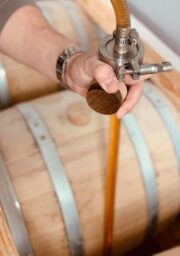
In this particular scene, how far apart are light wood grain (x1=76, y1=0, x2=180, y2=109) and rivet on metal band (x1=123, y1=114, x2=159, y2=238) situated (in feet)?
0.43

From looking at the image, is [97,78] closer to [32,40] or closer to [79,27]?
[32,40]

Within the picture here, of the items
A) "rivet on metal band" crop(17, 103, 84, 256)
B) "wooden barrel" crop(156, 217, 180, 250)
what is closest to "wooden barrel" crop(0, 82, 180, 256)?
"rivet on metal band" crop(17, 103, 84, 256)

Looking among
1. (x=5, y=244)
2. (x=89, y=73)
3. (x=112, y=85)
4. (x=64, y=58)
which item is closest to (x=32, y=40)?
(x=64, y=58)

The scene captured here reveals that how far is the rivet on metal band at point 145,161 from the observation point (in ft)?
3.88

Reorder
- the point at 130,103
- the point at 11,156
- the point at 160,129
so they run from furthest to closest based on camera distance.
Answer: the point at 160,129 → the point at 11,156 → the point at 130,103

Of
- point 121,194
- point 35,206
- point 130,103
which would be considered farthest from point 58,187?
point 130,103

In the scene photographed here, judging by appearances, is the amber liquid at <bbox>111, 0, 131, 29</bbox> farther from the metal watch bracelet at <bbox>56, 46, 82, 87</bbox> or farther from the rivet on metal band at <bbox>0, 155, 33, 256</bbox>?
the rivet on metal band at <bbox>0, 155, 33, 256</bbox>

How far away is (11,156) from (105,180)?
255 mm

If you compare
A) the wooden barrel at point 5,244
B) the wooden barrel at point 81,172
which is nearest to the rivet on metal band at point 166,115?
the wooden barrel at point 81,172

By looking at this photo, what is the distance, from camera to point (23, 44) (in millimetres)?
1113

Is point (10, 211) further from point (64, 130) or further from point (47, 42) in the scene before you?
point (47, 42)

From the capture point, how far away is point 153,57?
3.74 ft

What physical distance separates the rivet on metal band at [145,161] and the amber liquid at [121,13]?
1.61ft

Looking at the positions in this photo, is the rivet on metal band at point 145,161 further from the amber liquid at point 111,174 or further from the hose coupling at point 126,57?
the hose coupling at point 126,57
